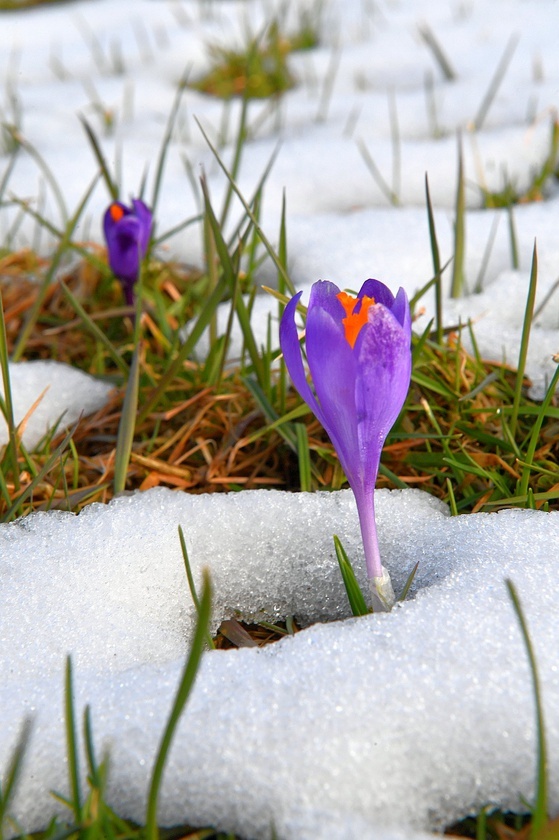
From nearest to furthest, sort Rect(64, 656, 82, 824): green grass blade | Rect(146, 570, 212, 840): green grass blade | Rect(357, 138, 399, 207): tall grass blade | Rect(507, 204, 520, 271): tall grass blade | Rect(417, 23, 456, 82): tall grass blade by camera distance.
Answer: Rect(146, 570, 212, 840): green grass blade
Rect(64, 656, 82, 824): green grass blade
Rect(507, 204, 520, 271): tall grass blade
Rect(357, 138, 399, 207): tall grass blade
Rect(417, 23, 456, 82): tall grass blade

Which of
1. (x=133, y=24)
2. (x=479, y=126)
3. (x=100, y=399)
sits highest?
(x=133, y=24)

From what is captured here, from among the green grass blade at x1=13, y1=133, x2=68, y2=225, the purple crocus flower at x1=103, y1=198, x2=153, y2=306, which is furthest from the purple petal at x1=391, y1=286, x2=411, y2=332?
the green grass blade at x1=13, y1=133, x2=68, y2=225

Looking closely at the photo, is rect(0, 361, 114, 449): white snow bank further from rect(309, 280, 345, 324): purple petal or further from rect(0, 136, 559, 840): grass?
rect(309, 280, 345, 324): purple petal

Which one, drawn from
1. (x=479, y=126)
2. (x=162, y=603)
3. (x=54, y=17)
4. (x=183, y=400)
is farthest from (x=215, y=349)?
(x=54, y=17)

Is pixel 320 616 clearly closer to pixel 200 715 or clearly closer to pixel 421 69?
pixel 200 715

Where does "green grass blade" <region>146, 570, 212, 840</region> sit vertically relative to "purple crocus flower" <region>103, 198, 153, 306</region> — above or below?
below

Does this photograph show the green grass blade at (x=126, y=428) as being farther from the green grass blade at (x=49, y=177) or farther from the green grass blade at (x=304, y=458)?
the green grass blade at (x=49, y=177)
